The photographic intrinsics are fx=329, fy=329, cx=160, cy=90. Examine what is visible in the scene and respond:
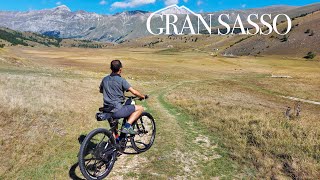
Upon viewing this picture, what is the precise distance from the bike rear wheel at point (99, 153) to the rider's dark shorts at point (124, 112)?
0.67 meters

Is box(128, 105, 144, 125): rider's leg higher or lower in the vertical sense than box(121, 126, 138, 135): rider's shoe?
higher

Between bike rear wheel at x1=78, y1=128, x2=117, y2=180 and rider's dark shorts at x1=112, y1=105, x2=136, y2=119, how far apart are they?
0.67 metres

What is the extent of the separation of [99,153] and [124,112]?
5.54ft

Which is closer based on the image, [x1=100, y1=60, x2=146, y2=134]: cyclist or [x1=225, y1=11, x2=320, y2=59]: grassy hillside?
[x1=100, y1=60, x2=146, y2=134]: cyclist

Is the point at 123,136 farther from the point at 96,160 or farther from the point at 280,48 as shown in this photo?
the point at 280,48

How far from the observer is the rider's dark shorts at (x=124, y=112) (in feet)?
36.2

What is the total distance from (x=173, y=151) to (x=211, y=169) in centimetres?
218

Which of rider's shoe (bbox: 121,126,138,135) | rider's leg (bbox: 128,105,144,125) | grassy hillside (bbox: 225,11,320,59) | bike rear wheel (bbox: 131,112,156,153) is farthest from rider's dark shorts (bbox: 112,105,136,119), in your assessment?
grassy hillside (bbox: 225,11,320,59)

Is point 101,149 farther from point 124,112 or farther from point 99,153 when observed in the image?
point 124,112

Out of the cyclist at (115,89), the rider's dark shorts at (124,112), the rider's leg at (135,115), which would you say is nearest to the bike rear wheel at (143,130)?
the rider's leg at (135,115)

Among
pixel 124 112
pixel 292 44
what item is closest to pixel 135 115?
pixel 124 112

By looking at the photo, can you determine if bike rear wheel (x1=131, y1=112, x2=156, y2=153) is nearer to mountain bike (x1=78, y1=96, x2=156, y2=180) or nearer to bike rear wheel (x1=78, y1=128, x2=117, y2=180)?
mountain bike (x1=78, y1=96, x2=156, y2=180)

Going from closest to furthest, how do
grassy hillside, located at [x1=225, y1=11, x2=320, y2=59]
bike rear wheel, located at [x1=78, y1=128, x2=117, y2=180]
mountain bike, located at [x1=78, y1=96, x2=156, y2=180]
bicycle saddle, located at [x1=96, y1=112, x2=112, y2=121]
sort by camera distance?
mountain bike, located at [x1=78, y1=96, x2=156, y2=180] → bike rear wheel, located at [x1=78, y1=128, x2=117, y2=180] → bicycle saddle, located at [x1=96, y1=112, x2=112, y2=121] → grassy hillside, located at [x1=225, y1=11, x2=320, y2=59]

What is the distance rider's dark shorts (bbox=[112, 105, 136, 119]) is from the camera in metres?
11.0
